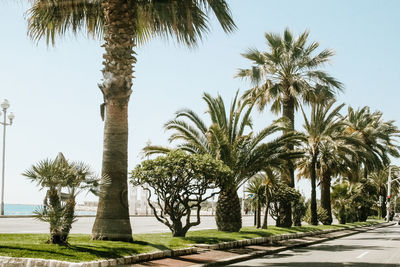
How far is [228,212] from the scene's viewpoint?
71.3 feet

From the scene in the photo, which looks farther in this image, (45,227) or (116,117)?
(45,227)

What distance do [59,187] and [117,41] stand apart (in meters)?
5.12

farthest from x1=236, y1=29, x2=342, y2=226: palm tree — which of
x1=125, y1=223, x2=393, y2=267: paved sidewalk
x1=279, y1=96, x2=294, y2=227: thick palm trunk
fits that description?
x1=125, y1=223, x2=393, y2=267: paved sidewalk

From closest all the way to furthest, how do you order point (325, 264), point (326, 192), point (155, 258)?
point (155, 258)
point (325, 264)
point (326, 192)

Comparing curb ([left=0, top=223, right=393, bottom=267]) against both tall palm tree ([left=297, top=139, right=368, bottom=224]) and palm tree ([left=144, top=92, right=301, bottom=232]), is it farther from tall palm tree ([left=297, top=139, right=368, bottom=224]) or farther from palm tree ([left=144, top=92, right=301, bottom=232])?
tall palm tree ([left=297, top=139, right=368, bottom=224])

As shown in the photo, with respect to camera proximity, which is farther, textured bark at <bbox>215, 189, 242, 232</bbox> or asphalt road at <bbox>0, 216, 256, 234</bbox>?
textured bark at <bbox>215, 189, 242, 232</bbox>

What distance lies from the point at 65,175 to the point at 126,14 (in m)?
5.59

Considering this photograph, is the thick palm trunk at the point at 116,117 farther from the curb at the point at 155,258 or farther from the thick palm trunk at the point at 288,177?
the thick palm trunk at the point at 288,177

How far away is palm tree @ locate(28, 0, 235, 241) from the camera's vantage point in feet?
46.7

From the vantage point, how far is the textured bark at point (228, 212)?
71.1 feet

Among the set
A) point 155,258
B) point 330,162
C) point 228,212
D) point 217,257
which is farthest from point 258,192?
point 155,258

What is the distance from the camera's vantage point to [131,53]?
15242 mm

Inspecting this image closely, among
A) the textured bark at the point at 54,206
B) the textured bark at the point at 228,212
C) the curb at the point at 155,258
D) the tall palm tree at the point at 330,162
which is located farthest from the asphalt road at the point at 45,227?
the tall palm tree at the point at 330,162

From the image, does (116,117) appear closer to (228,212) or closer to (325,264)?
(325,264)
